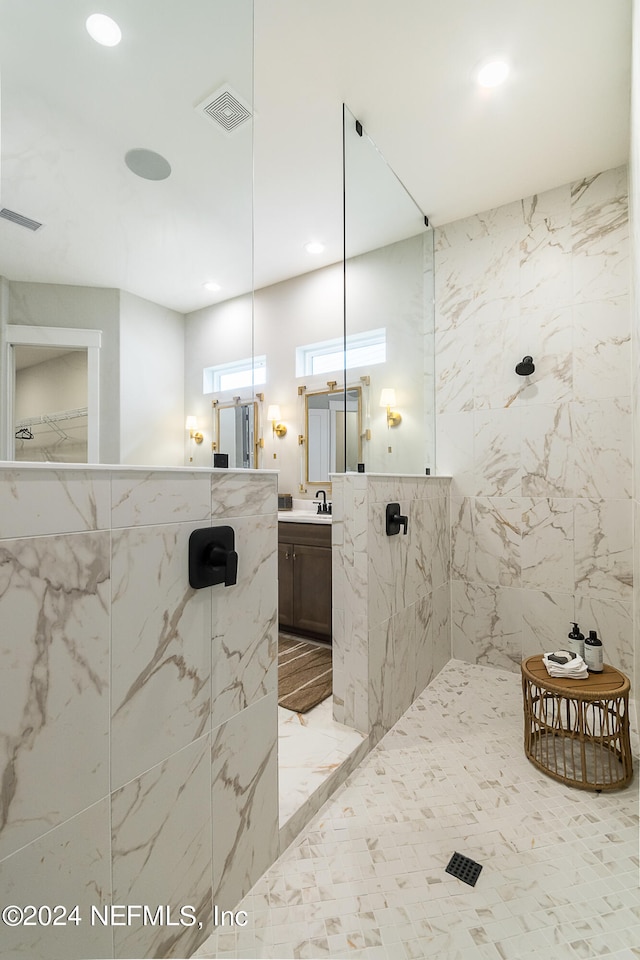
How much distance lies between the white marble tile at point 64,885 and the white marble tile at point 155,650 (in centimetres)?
10

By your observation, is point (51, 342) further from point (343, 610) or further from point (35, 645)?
point (343, 610)

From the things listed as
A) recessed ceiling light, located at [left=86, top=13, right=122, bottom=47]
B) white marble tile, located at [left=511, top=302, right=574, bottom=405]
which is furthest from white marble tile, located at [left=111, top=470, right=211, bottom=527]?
white marble tile, located at [left=511, top=302, right=574, bottom=405]

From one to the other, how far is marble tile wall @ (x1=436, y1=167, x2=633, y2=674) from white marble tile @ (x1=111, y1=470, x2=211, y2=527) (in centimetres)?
228

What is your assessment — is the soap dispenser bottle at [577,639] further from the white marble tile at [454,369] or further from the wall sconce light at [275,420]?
the wall sconce light at [275,420]

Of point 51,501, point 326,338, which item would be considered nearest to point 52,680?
point 51,501

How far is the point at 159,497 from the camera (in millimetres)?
948

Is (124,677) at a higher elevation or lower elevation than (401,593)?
higher

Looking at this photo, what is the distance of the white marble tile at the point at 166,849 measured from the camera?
876mm

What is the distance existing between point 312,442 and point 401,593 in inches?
71.0

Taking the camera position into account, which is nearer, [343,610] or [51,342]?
[51,342]

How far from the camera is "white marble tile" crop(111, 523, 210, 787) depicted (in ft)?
2.85

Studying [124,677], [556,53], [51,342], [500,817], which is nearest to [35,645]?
[124,677]

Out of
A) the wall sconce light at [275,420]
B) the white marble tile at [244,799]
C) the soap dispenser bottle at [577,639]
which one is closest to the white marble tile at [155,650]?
the white marble tile at [244,799]

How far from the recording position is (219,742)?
3.60 ft
